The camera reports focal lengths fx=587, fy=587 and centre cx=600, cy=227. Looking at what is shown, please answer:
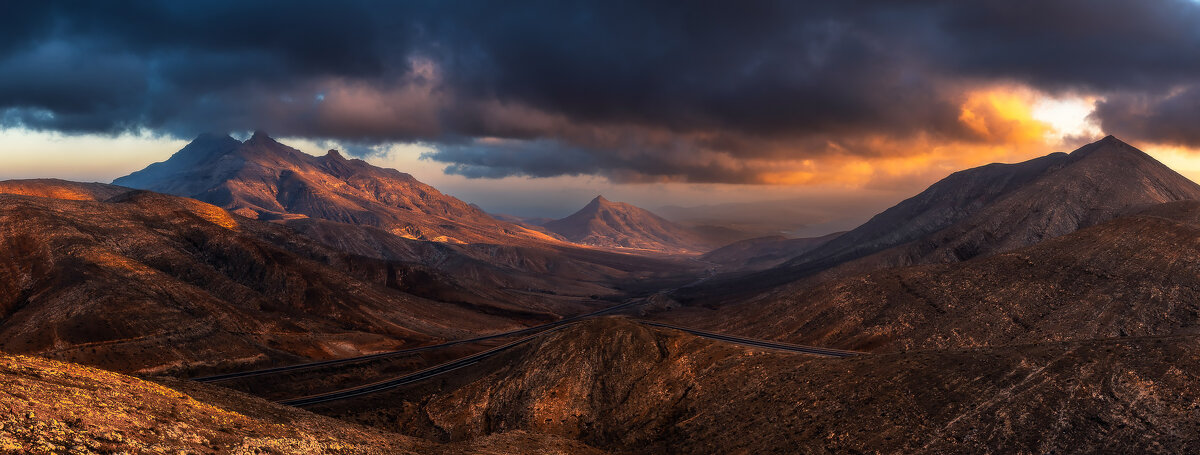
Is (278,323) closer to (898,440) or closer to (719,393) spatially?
(719,393)

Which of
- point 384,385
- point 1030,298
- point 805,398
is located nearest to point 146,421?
point 805,398

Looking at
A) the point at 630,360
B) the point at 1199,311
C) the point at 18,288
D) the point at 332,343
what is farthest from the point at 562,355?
Result: the point at 18,288

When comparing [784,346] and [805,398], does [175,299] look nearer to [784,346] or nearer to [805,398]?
[784,346]

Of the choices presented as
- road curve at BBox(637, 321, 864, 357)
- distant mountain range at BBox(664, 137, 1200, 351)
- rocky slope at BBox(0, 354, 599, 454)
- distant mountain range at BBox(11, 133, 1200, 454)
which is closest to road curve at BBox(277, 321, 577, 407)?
distant mountain range at BBox(11, 133, 1200, 454)

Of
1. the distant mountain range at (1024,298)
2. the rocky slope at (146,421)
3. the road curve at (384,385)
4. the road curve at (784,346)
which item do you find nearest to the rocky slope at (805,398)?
the road curve at (384,385)

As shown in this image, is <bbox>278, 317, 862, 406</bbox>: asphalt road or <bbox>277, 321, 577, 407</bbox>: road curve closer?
<bbox>277, 321, 577, 407</bbox>: road curve

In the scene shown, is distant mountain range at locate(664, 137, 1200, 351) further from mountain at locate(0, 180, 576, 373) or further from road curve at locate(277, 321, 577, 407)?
mountain at locate(0, 180, 576, 373)

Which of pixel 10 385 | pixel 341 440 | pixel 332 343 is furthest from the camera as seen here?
pixel 332 343
